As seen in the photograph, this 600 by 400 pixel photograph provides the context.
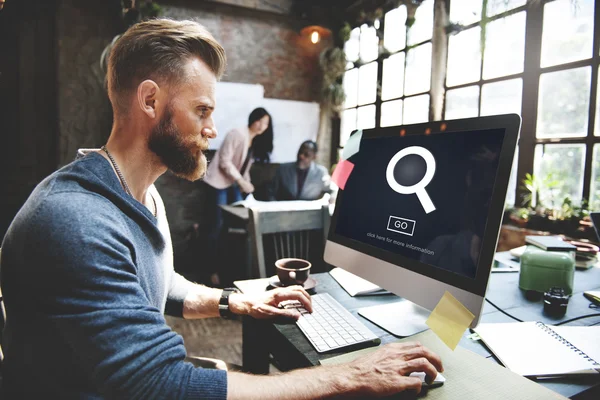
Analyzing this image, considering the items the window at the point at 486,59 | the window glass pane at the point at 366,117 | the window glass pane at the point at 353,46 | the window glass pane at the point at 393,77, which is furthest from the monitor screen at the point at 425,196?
the window glass pane at the point at 353,46

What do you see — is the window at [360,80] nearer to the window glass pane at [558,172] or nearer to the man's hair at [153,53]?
the window glass pane at [558,172]

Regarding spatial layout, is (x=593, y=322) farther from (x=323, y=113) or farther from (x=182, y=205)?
(x=323, y=113)

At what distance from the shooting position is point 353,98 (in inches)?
188

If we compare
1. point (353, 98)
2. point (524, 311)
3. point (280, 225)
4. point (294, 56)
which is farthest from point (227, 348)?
point (294, 56)

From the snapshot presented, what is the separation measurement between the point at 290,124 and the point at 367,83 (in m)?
1.14

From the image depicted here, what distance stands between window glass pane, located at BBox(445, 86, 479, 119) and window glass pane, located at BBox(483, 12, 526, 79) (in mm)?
174

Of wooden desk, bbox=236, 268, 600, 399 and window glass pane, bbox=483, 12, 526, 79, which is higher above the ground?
window glass pane, bbox=483, 12, 526, 79

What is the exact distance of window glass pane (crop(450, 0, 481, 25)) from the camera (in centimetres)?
299

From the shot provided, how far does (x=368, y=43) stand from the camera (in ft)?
14.6

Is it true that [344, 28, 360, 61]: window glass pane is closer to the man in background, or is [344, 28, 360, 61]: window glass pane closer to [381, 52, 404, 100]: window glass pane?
[381, 52, 404, 100]: window glass pane

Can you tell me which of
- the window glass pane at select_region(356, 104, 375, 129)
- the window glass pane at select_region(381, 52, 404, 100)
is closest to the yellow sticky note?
the window glass pane at select_region(381, 52, 404, 100)

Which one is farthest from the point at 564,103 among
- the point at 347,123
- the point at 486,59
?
the point at 347,123

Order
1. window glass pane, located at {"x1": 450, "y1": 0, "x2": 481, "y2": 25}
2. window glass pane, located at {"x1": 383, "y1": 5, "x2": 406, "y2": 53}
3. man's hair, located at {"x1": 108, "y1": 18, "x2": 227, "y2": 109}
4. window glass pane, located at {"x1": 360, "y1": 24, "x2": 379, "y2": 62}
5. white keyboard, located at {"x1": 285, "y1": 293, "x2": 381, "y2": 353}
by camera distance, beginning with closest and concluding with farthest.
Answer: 1. white keyboard, located at {"x1": 285, "y1": 293, "x2": 381, "y2": 353}
2. man's hair, located at {"x1": 108, "y1": 18, "x2": 227, "y2": 109}
3. window glass pane, located at {"x1": 450, "y1": 0, "x2": 481, "y2": 25}
4. window glass pane, located at {"x1": 383, "y1": 5, "x2": 406, "y2": 53}
5. window glass pane, located at {"x1": 360, "y1": 24, "x2": 379, "y2": 62}

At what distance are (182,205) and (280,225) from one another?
301 cm
